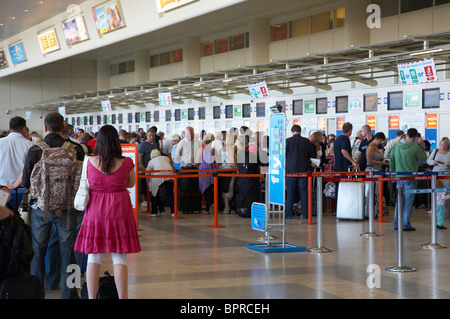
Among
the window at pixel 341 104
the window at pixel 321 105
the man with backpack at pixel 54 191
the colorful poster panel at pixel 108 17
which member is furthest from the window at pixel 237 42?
the man with backpack at pixel 54 191

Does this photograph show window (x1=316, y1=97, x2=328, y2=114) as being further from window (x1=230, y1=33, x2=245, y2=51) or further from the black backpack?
the black backpack

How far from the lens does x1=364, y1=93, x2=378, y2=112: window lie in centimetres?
1811

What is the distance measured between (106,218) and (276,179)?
4.18 m

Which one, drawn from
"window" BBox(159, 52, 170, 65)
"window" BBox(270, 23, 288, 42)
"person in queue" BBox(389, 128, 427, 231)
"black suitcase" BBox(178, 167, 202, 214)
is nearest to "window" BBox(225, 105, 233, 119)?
"window" BBox(270, 23, 288, 42)

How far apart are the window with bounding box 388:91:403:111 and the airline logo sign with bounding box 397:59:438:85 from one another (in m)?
3.01

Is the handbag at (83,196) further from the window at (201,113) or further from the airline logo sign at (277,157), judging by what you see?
the window at (201,113)

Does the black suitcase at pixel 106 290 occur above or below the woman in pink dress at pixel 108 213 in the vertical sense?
below

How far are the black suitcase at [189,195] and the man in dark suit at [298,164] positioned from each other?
221 centimetres

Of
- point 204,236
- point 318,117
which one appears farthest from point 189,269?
point 318,117

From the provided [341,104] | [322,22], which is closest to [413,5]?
[341,104]

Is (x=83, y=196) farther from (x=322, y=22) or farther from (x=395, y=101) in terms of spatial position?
(x=322, y=22)

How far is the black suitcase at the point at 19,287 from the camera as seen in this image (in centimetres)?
459
